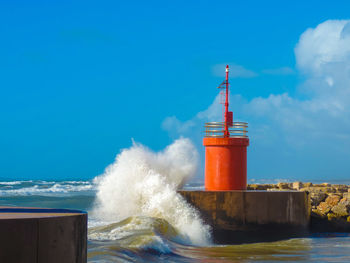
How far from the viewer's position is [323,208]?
13250mm

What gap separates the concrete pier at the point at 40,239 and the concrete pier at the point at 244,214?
22.6ft

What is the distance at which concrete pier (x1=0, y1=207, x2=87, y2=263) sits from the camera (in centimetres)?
341

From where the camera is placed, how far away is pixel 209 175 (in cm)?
1173

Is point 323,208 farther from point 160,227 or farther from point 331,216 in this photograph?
point 160,227

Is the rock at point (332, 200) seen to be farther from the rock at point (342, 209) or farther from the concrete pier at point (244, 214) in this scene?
the concrete pier at point (244, 214)

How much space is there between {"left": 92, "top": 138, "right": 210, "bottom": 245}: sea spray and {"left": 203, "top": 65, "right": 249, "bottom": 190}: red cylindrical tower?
3.72ft

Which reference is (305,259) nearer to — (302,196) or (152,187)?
(302,196)

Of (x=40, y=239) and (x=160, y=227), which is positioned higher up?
(x=40, y=239)

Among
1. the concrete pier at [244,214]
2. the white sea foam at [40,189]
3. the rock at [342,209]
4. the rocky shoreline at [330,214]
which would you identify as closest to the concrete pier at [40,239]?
the concrete pier at [244,214]

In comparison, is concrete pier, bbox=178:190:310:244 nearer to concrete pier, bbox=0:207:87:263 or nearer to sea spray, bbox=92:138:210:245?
sea spray, bbox=92:138:210:245

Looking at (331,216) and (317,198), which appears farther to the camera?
(317,198)

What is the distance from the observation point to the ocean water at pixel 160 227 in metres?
8.32

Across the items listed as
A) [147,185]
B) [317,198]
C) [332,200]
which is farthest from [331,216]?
[147,185]

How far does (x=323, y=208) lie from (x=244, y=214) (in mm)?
3600
